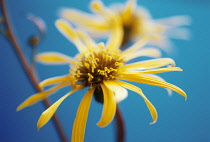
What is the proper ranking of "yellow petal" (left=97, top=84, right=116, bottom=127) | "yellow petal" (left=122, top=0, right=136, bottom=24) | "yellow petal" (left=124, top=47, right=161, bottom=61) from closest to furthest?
"yellow petal" (left=97, top=84, right=116, bottom=127) → "yellow petal" (left=124, top=47, right=161, bottom=61) → "yellow petal" (left=122, top=0, right=136, bottom=24)

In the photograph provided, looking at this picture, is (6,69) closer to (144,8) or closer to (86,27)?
(86,27)

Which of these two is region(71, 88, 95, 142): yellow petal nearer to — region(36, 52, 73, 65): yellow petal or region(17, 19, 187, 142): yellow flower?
region(17, 19, 187, 142): yellow flower

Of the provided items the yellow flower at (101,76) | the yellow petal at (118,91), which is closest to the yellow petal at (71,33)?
the yellow flower at (101,76)

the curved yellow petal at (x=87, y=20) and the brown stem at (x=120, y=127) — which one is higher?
the curved yellow petal at (x=87, y=20)

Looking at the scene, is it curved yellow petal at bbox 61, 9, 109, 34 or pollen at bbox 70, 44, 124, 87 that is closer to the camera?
pollen at bbox 70, 44, 124, 87

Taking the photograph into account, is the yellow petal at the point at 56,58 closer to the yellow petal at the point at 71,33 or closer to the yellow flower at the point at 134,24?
the yellow petal at the point at 71,33

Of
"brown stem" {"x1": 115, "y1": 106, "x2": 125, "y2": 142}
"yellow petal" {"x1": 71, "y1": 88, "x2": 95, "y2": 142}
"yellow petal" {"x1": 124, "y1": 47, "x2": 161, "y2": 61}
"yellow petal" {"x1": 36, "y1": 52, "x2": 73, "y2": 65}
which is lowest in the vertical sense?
"brown stem" {"x1": 115, "y1": 106, "x2": 125, "y2": 142}

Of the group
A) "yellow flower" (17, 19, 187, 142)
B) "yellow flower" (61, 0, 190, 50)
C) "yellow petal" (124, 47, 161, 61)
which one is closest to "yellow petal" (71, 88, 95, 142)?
"yellow flower" (17, 19, 187, 142)
